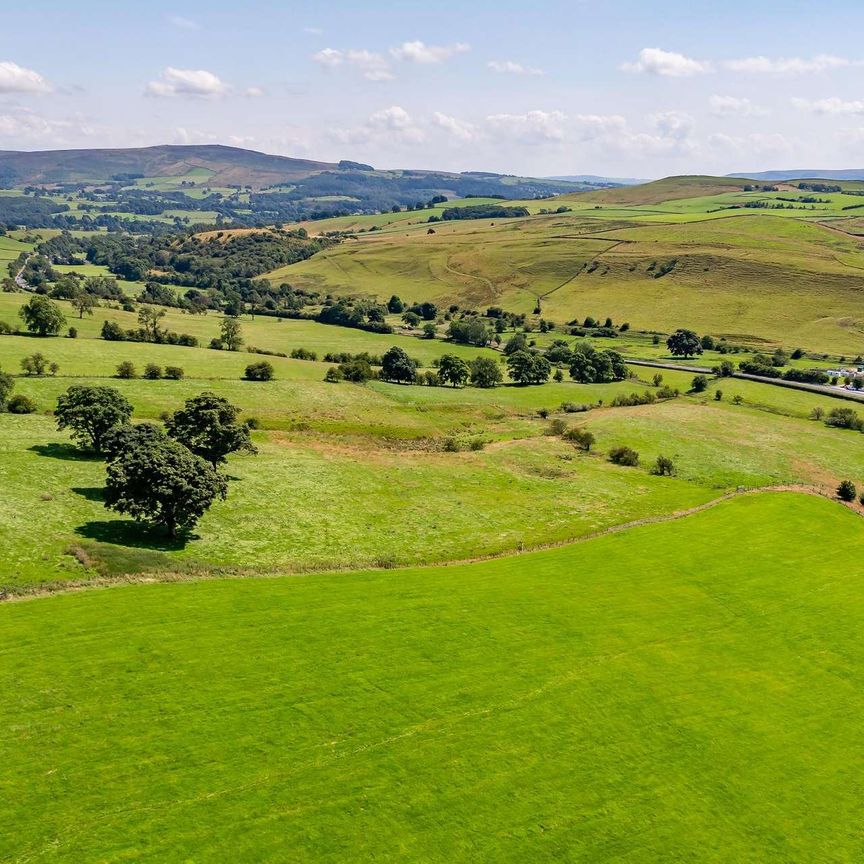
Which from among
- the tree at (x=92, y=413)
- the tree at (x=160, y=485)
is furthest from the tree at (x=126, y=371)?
the tree at (x=160, y=485)

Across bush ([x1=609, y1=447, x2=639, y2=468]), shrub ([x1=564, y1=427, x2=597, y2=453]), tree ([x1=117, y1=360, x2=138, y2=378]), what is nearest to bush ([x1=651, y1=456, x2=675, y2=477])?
bush ([x1=609, y1=447, x2=639, y2=468])

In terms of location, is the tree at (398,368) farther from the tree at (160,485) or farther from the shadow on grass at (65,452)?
the tree at (160,485)

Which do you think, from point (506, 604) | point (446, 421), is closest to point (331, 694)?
point (506, 604)

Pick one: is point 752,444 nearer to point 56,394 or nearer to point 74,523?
point 74,523

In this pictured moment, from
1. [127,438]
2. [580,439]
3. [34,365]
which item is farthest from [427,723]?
[34,365]

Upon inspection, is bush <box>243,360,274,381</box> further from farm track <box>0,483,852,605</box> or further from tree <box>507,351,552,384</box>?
farm track <box>0,483,852,605</box>
